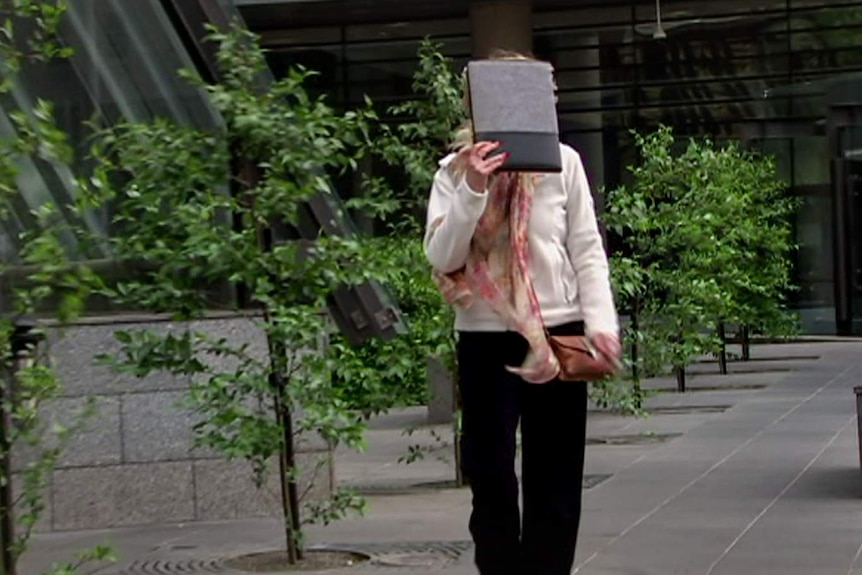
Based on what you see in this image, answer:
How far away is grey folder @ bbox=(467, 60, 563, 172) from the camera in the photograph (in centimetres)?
561

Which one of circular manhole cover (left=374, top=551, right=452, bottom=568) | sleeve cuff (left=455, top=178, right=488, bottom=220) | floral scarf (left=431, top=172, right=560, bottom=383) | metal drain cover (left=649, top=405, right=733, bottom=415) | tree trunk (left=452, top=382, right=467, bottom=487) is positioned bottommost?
circular manhole cover (left=374, top=551, right=452, bottom=568)

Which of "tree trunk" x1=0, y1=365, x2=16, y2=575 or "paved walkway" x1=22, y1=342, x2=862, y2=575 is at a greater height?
"tree trunk" x1=0, y1=365, x2=16, y2=575

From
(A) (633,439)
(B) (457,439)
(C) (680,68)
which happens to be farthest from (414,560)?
(C) (680,68)

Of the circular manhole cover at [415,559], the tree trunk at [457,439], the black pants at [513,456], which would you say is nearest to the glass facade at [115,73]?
the tree trunk at [457,439]

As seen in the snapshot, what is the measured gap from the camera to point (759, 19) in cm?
3731

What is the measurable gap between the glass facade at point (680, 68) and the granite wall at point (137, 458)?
25235mm

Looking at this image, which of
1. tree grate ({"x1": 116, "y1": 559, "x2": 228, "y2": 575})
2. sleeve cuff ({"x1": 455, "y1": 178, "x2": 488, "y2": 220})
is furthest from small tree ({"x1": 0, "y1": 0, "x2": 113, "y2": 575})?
tree grate ({"x1": 116, "y1": 559, "x2": 228, "y2": 575})

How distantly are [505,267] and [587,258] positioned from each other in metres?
0.26

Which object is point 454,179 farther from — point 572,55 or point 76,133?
point 572,55

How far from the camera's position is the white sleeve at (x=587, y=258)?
568cm

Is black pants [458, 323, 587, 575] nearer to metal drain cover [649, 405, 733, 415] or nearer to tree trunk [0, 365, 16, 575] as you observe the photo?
tree trunk [0, 365, 16, 575]

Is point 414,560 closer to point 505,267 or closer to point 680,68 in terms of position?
point 505,267

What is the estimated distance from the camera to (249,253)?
329 inches

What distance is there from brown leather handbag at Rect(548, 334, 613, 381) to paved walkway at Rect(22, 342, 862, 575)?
264 cm
